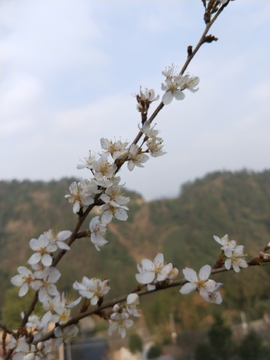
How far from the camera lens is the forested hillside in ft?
15.9

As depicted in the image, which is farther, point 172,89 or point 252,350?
point 252,350

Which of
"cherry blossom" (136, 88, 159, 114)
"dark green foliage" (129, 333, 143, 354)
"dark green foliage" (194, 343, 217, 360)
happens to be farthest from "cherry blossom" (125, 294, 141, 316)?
"dark green foliage" (129, 333, 143, 354)

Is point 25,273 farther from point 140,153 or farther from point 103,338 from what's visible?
point 103,338

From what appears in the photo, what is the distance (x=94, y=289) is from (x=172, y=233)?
7352 millimetres

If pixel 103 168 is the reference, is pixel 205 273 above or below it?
below

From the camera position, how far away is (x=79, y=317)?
34 centimetres

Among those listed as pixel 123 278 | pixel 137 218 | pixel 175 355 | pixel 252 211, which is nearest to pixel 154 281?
pixel 175 355

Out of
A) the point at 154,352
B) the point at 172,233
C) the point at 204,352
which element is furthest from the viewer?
the point at 172,233

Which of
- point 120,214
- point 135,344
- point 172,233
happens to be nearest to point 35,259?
point 120,214

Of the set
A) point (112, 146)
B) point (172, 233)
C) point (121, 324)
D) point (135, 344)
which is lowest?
point (135, 344)

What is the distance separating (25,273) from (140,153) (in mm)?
221

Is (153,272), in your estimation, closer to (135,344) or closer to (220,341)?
(220,341)

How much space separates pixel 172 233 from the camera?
24.6 feet

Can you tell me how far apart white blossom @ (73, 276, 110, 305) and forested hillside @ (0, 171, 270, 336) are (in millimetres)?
4380
